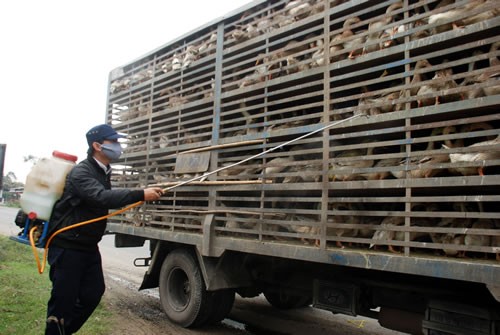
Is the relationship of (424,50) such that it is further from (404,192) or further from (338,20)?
(404,192)

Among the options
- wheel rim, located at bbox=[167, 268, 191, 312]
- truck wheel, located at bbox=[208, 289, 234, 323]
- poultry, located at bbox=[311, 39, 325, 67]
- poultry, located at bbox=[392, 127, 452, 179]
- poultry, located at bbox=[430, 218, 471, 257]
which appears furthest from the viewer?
wheel rim, located at bbox=[167, 268, 191, 312]

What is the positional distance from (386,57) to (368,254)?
1528 millimetres

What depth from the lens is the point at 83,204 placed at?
316 cm

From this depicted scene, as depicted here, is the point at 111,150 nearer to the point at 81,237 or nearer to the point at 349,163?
the point at 81,237

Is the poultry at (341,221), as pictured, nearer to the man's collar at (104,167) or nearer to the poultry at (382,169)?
the poultry at (382,169)

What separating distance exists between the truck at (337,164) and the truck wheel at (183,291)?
0.02m

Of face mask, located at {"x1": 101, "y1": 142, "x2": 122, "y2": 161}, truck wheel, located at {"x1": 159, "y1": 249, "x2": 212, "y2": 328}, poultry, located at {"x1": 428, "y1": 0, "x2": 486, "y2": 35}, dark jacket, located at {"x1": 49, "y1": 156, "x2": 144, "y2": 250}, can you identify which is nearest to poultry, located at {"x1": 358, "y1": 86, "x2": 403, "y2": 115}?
poultry, located at {"x1": 428, "y1": 0, "x2": 486, "y2": 35}

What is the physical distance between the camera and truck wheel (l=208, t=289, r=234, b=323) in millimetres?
4676

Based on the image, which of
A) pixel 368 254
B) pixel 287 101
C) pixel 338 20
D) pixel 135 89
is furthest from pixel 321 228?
pixel 135 89

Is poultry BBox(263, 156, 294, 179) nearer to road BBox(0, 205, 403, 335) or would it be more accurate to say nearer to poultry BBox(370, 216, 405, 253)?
poultry BBox(370, 216, 405, 253)

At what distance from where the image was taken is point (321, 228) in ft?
10.6

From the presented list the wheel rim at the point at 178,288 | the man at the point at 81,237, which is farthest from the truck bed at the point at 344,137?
the man at the point at 81,237

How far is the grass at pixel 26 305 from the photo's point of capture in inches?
160

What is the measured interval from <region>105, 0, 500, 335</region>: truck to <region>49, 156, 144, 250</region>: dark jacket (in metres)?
0.62
